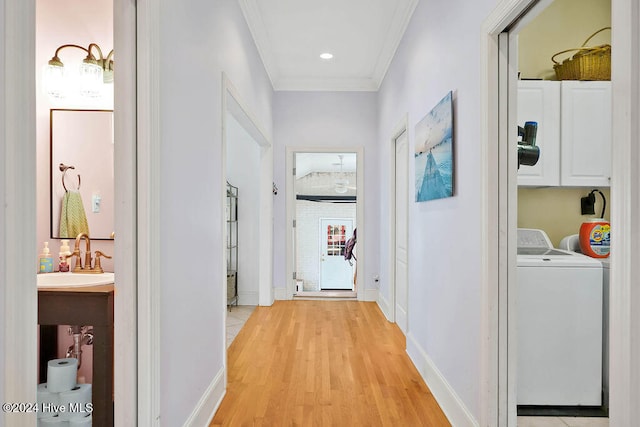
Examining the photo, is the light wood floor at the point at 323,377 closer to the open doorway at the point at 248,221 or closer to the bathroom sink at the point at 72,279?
the open doorway at the point at 248,221

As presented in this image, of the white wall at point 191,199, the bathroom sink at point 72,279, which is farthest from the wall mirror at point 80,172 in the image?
the white wall at point 191,199

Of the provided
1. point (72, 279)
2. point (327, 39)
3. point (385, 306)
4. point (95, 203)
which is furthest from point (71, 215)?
point (385, 306)

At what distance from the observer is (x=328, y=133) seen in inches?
218

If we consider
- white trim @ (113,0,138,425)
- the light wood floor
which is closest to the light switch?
white trim @ (113,0,138,425)

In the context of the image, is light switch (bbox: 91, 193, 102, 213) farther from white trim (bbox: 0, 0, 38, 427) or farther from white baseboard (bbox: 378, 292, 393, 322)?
white baseboard (bbox: 378, 292, 393, 322)

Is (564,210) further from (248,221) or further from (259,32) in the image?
(248,221)

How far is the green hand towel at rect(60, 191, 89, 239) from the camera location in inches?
87.5

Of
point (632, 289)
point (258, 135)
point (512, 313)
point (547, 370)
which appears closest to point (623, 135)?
point (632, 289)

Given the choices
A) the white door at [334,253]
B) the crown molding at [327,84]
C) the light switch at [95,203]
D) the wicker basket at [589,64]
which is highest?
the crown molding at [327,84]

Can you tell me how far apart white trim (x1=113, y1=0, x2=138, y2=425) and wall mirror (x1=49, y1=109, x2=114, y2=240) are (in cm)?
86

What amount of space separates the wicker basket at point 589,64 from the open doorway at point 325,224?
849 cm

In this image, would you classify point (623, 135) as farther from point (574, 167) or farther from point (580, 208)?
point (580, 208)

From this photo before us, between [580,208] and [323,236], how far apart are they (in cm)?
1002

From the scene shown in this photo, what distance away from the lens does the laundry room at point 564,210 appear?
2.18 m
